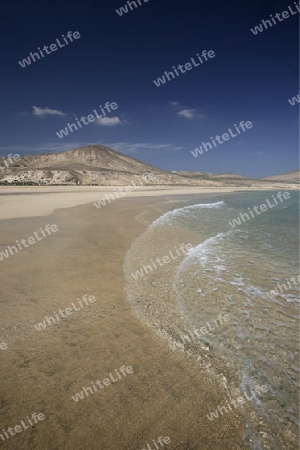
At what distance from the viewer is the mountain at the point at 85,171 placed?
63.6 metres

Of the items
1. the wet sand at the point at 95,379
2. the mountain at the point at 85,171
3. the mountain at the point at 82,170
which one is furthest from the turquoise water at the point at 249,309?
the mountain at the point at 82,170

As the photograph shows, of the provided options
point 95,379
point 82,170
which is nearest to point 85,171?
point 82,170

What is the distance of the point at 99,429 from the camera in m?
2.66

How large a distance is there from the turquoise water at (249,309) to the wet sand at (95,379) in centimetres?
44

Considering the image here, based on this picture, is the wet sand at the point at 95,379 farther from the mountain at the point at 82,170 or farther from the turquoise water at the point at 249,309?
the mountain at the point at 82,170

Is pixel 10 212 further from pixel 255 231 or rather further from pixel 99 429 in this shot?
pixel 99 429

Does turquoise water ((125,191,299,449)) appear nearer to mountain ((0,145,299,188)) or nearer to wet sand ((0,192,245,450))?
wet sand ((0,192,245,450))

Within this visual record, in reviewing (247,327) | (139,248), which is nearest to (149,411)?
(247,327)

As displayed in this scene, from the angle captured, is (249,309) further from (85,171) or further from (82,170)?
(82,170)

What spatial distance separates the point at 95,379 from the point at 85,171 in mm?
77452

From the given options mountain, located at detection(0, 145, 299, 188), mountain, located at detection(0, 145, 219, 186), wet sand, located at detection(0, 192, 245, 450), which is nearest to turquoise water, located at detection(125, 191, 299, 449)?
wet sand, located at detection(0, 192, 245, 450)

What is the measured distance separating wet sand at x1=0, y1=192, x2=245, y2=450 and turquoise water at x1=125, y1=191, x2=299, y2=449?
44cm

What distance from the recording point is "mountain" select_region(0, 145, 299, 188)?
63625mm

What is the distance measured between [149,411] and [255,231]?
12103 mm
